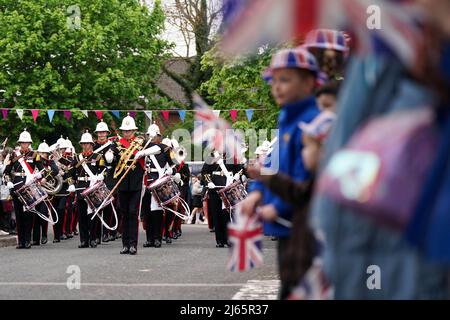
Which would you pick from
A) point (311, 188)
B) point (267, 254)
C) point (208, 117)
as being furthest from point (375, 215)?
point (267, 254)

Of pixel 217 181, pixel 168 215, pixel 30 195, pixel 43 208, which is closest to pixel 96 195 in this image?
pixel 30 195

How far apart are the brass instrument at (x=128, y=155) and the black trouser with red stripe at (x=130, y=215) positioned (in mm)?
366

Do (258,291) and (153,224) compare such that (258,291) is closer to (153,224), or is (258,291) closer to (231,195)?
(153,224)

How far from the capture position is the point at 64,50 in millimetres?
50188

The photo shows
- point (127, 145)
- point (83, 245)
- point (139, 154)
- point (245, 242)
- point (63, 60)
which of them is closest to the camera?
point (245, 242)

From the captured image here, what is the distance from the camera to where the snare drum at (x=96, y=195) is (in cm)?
2130

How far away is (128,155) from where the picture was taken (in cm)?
1902

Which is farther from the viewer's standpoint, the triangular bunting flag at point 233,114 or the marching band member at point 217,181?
Result: the triangular bunting flag at point 233,114

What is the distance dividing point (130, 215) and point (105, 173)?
10.9 ft

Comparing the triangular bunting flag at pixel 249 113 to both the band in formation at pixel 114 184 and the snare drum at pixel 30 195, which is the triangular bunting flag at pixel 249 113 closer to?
the band in formation at pixel 114 184

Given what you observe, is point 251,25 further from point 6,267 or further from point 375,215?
point 6,267

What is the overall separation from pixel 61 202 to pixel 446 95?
A: 22.4m

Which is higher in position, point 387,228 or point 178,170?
point 387,228

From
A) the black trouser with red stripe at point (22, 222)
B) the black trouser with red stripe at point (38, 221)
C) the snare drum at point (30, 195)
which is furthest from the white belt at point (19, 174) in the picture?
the black trouser with red stripe at point (38, 221)
